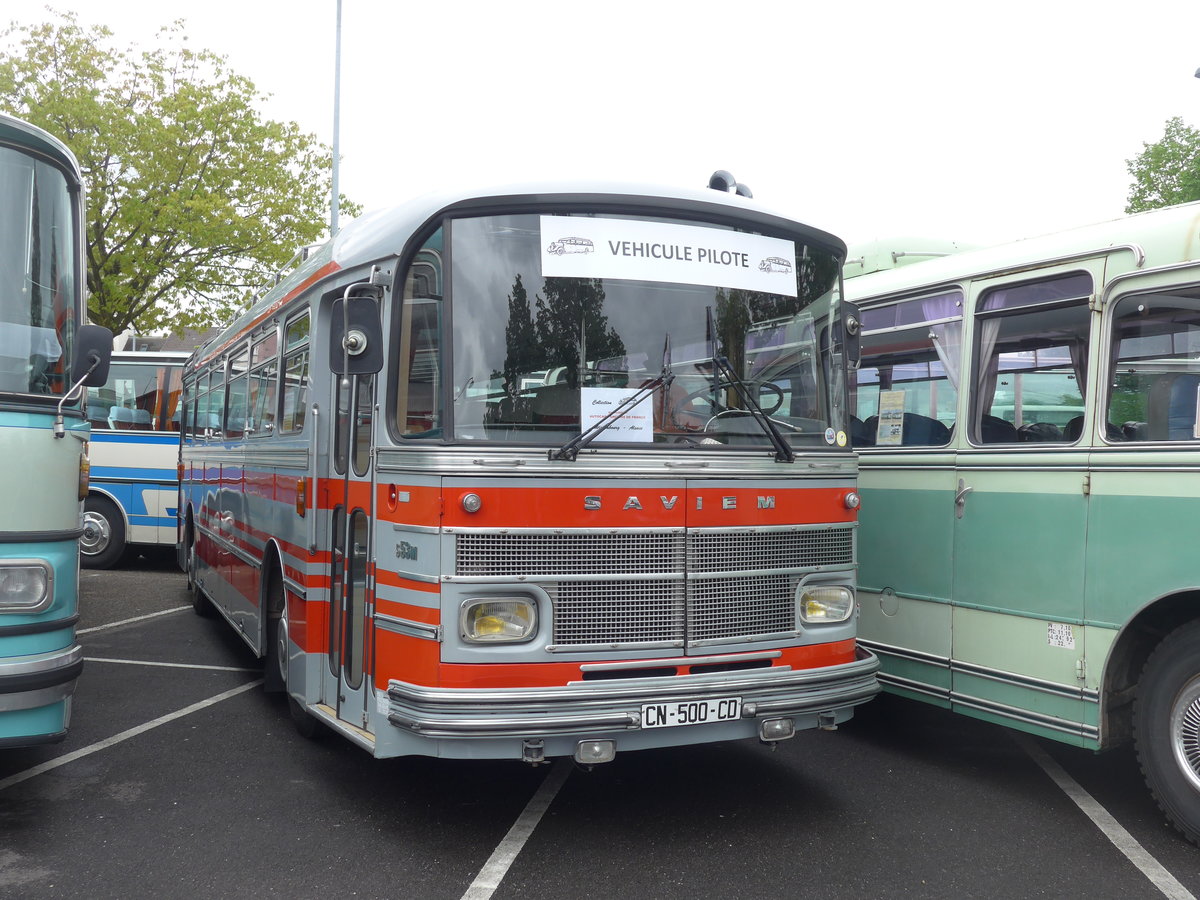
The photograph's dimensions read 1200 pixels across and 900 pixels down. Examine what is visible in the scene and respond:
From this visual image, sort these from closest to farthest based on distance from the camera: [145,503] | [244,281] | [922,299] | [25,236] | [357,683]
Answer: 1. [25,236]
2. [357,683]
3. [922,299]
4. [145,503]
5. [244,281]

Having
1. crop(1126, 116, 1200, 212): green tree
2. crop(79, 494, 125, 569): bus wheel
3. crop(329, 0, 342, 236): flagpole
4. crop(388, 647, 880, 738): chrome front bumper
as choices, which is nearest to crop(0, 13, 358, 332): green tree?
crop(329, 0, 342, 236): flagpole

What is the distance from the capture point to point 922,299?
6.86 m

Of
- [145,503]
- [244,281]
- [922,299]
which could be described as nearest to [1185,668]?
[922,299]

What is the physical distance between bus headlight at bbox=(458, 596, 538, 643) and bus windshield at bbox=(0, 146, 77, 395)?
7.46 ft

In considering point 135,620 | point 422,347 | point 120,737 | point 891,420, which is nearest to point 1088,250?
point 891,420

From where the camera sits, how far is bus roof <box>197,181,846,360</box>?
5016 mm

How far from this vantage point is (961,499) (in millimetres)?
6352

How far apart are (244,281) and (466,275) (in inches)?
831

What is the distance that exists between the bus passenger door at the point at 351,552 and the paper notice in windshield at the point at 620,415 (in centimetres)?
112

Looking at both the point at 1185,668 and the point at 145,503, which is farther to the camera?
the point at 145,503

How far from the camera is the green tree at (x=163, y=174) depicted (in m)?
22.3

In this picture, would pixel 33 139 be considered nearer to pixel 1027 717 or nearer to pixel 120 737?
pixel 120 737

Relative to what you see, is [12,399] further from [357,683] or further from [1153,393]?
[1153,393]

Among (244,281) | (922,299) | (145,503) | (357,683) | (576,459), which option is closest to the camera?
(576,459)
